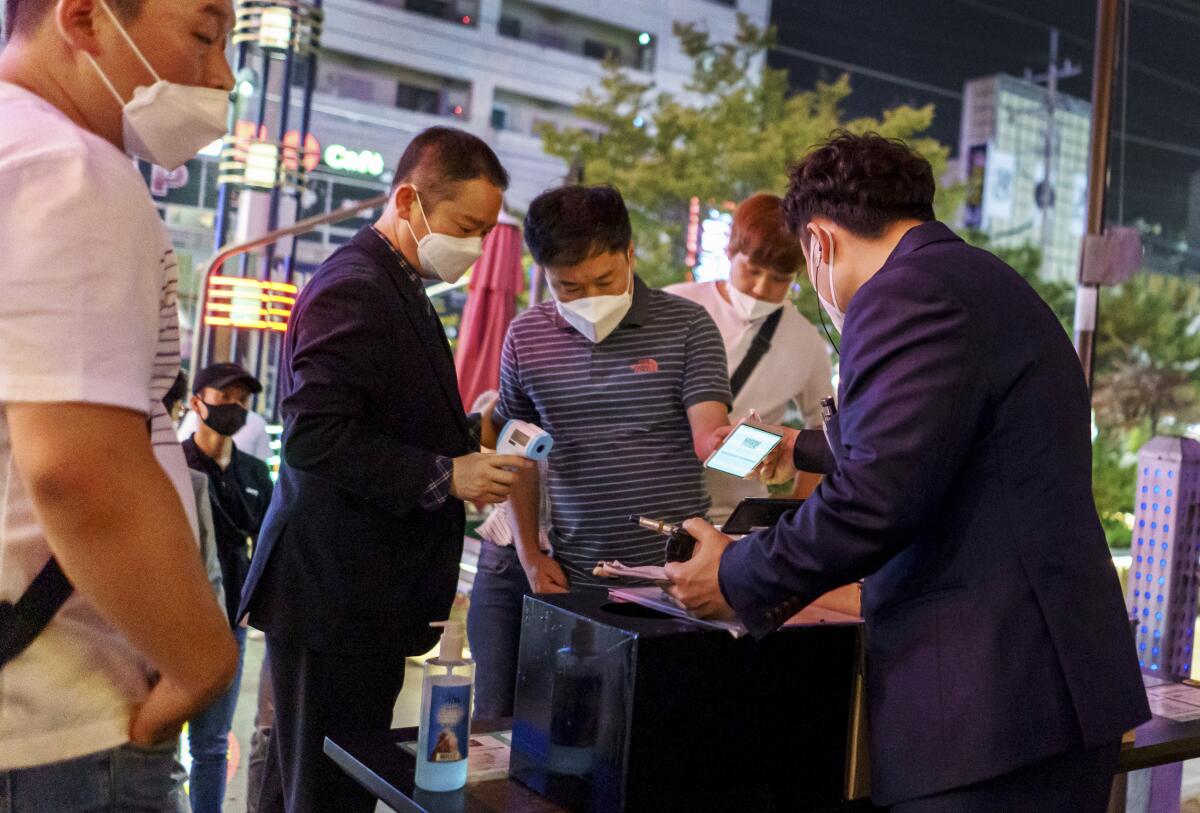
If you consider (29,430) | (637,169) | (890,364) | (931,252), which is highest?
(637,169)

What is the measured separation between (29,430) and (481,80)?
1924 centimetres

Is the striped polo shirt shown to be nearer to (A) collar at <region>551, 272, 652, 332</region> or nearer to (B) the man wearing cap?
(A) collar at <region>551, 272, 652, 332</region>

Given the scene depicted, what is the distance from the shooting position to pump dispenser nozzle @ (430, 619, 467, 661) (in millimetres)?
1464

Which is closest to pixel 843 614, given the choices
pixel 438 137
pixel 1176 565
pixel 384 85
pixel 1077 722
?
pixel 1077 722

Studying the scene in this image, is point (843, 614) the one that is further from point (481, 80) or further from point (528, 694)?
point (481, 80)

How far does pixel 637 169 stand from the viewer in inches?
555

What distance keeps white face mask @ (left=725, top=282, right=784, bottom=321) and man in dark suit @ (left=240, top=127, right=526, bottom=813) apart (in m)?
1.12

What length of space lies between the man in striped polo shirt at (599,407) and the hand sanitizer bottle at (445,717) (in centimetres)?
76

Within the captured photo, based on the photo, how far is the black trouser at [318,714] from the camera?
1.84m

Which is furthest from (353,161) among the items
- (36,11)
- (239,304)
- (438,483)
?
(36,11)

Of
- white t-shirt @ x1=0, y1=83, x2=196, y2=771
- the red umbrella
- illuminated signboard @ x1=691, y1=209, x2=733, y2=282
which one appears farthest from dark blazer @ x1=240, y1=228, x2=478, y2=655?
illuminated signboard @ x1=691, y1=209, x2=733, y2=282

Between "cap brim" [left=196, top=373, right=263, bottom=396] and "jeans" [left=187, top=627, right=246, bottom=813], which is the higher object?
"cap brim" [left=196, top=373, right=263, bottom=396]

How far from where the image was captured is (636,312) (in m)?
2.31

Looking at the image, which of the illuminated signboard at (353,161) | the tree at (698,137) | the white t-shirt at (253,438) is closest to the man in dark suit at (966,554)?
the white t-shirt at (253,438)
